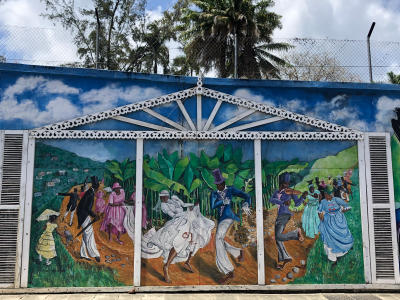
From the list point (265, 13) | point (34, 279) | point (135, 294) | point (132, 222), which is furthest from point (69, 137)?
point (265, 13)

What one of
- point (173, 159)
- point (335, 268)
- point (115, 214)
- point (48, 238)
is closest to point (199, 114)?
point (173, 159)

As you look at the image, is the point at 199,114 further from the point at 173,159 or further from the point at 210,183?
the point at 210,183

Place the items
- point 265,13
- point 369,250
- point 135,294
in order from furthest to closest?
point 265,13, point 369,250, point 135,294

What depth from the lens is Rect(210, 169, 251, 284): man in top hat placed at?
5.61m

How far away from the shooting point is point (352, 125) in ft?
19.7

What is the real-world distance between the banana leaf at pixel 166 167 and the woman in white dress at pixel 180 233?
1.02 feet

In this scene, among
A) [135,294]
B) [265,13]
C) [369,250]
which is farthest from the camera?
[265,13]

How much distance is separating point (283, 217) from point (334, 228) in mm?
878

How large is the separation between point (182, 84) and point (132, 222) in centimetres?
244

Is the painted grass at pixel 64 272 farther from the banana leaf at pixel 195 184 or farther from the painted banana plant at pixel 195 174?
the banana leaf at pixel 195 184

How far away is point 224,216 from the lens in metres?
5.68

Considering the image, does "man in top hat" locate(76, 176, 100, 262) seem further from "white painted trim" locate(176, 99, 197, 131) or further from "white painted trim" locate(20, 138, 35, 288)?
"white painted trim" locate(176, 99, 197, 131)

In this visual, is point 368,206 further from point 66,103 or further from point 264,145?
point 66,103

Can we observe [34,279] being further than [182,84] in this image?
No
